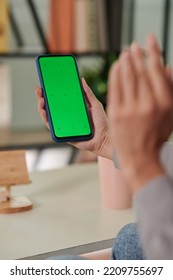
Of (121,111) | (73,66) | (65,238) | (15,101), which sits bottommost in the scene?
(15,101)

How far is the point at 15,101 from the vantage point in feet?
7.73

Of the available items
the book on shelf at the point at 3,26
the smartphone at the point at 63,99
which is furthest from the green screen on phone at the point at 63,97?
the book on shelf at the point at 3,26

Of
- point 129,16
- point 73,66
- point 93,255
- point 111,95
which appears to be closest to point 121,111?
point 111,95

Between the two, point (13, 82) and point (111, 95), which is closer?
point (111, 95)

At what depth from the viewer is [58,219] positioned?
927 mm

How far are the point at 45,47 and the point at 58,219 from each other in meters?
1.50

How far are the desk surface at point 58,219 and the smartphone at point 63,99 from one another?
0.13 metres

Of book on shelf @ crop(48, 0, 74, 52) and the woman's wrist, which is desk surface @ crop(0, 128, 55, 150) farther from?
the woman's wrist

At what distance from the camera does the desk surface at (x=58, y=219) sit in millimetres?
819

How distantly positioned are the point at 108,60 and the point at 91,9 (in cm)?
21

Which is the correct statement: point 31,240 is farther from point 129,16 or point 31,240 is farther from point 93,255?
point 129,16

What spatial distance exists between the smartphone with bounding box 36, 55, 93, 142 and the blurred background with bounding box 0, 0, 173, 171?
4.16 feet

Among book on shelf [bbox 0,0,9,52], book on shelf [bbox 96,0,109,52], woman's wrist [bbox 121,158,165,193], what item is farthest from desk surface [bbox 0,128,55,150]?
woman's wrist [bbox 121,158,165,193]

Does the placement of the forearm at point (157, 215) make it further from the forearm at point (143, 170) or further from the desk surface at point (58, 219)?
the desk surface at point (58, 219)
